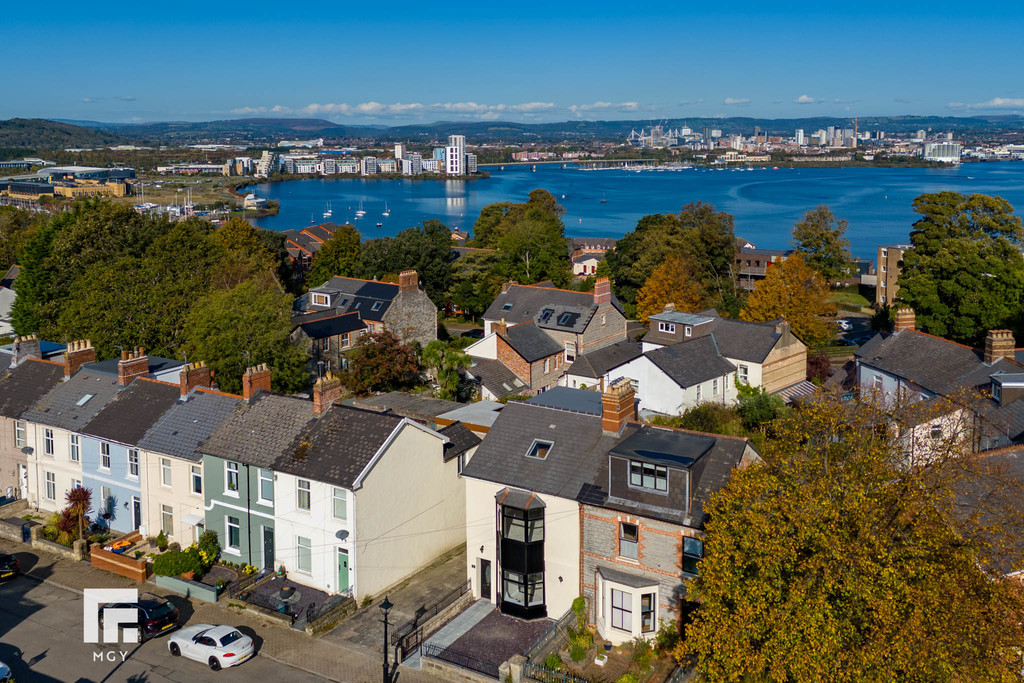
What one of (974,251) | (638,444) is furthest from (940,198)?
(638,444)

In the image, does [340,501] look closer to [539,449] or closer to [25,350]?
[539,449]

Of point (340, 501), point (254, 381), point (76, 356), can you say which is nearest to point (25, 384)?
point (76, 356)

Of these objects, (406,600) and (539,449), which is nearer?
(539,449)

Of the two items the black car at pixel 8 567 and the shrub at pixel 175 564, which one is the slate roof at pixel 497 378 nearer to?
the shrub at pixel 175 564

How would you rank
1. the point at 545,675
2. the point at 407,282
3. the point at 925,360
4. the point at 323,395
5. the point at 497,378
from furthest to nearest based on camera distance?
the point at 407,282
the point at 497,378
the point at 925,360
the point at 323,395
the point at 545,675

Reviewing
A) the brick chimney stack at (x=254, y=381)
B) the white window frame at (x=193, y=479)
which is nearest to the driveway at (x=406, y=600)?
the white window frame at (x=193, y=479)

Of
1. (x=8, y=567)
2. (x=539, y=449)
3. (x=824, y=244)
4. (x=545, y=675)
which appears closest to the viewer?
Result: (x=545, y=675)
